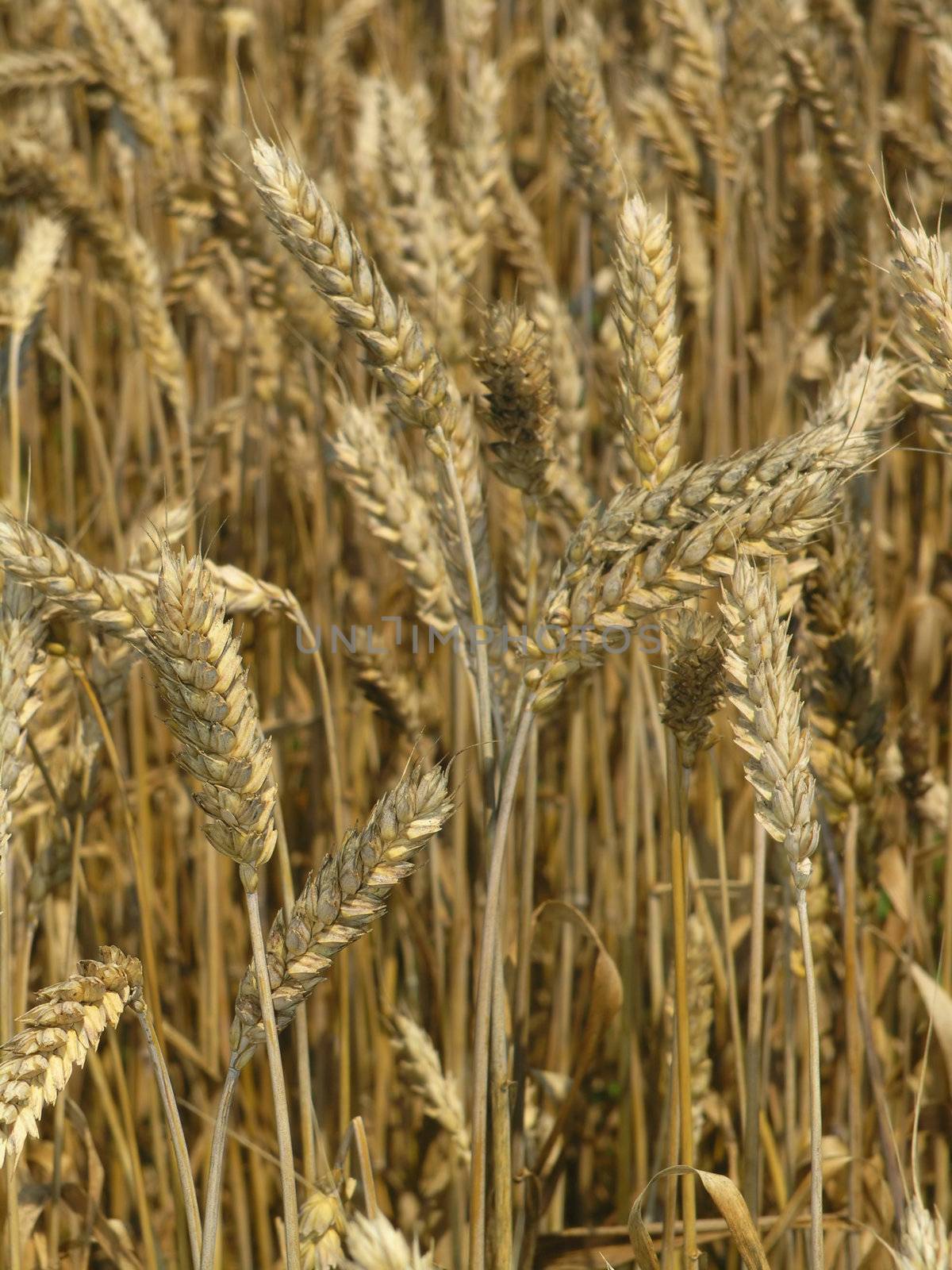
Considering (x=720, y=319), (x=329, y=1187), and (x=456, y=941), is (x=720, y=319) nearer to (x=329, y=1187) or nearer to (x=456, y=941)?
(x=456, y=941)

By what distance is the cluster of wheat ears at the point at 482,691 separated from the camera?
2.92 feet

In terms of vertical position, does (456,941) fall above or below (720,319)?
below

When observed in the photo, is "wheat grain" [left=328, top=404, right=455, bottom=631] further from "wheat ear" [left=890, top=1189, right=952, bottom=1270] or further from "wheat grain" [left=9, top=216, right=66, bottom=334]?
"wheat ear" [left=890, top=1189, right=952, bottom=1270]

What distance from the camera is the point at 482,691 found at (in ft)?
3.43

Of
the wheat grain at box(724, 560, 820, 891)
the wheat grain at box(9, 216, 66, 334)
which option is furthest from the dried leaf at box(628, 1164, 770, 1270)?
the wheat grain at box(9, 216, 66, 334)

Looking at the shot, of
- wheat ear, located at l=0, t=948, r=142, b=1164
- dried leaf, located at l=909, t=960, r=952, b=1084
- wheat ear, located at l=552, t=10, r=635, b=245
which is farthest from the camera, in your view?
wheat ear, located at l=552, t=10, r=635, b=245

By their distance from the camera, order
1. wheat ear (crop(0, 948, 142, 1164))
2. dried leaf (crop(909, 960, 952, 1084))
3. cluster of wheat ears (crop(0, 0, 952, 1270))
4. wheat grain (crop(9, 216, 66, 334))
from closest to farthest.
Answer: wheat ear (crop(0, 948, 142, 1164)), cluster of wheat ears (crop(0, 0, 952, 1270)), dried leaf (crop(909, 960, 952, 1084)), wheat grain (crop(9, 216, 66, 334))

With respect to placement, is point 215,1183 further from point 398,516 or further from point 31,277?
point 31,277

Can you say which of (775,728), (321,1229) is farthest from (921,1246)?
(321,1229)

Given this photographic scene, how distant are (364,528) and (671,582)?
1236mm

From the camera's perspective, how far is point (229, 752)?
81 cm

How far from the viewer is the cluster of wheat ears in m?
0.89

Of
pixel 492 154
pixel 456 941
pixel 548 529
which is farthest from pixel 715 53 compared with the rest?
pixel 456 941

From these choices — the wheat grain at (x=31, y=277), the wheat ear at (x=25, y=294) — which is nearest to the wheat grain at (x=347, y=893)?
the wheat ear at (x=25, y=294)
